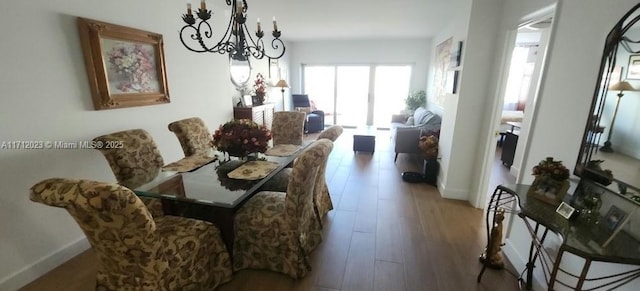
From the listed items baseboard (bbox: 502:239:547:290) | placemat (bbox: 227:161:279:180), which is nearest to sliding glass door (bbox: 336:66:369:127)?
baseboard (bbox: 502:239:547:290)

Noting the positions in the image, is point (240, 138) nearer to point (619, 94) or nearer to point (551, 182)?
point (551, 182)

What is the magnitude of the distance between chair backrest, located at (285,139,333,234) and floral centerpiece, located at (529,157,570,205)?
1261mm

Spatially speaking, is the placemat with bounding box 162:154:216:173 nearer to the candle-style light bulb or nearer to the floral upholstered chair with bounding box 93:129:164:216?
the floral upholstered chair with bounding box 93:129:164:216

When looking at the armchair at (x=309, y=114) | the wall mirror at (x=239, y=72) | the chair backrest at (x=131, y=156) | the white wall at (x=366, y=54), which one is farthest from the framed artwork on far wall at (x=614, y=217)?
the white wall at (x=366, y=54)

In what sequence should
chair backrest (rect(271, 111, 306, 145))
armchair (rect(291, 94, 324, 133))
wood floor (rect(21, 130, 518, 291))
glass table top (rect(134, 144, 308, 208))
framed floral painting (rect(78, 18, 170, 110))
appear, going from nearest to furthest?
1. glass table top (rect(134, 144, 308, 208))
2. wood floor (rect(21, 130, 518, 291))
3. framed floral painting (rect(78, 18, 170, 110))
4. chair backrest (rect(271, 111, 306, 145))
5. armchair (rect(291, 94, 324, 133))

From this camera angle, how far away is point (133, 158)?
203cm

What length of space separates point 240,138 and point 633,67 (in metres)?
2.29

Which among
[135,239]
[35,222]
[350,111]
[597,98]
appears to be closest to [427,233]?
[597,98]

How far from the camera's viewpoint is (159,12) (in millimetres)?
2771

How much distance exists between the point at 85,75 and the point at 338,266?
8.50 feet

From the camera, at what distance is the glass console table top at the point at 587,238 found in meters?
1.02

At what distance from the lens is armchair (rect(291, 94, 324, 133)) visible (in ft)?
22.3

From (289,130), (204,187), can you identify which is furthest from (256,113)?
(204,187)

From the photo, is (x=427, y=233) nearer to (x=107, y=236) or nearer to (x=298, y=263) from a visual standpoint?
(x=298, y=263)
